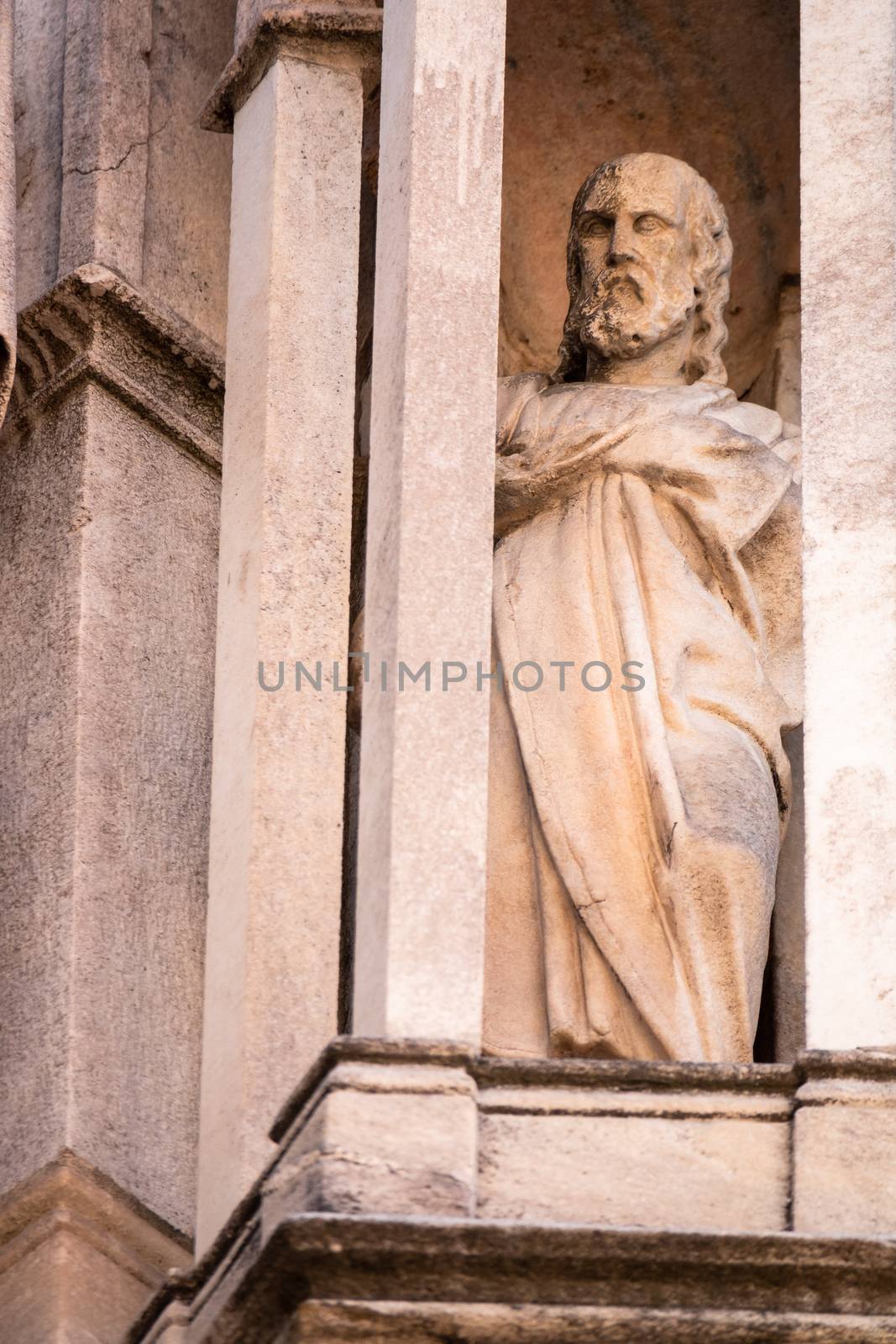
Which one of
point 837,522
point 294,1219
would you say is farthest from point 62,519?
point 294,1219

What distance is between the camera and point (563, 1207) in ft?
23.9

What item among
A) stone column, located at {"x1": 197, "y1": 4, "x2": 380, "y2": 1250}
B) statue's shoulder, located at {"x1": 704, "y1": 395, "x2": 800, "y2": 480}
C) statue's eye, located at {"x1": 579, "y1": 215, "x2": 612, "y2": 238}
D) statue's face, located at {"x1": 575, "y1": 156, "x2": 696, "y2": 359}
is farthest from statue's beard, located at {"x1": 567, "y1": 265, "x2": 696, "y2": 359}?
stone column, located at {"x1": 197, "y1": 4, "x2": 380, "y2": 1250}

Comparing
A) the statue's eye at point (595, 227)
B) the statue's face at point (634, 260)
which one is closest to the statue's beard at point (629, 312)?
the statue's face at point (634, 260)

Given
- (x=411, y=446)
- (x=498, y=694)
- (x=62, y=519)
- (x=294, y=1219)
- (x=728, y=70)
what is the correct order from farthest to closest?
(x=728, y=70), (x=62, y=519), (x=498, y=694), (x=411, y=446), (x=294, y=1219)

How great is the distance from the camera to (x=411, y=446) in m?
8.09

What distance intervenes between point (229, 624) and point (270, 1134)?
1320 millimetres

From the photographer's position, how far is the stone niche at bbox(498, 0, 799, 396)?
10539mm

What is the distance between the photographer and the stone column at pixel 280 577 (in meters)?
8.08

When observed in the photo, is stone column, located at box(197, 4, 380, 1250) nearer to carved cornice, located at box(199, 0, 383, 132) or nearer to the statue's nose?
carved cornice, located at box(199, 0, 383, 132)

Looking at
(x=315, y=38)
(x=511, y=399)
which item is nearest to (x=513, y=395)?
(x=511, y=399)

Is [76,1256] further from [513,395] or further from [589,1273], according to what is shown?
[513,395]

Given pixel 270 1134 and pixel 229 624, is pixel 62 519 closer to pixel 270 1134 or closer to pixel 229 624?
pixel 229 624

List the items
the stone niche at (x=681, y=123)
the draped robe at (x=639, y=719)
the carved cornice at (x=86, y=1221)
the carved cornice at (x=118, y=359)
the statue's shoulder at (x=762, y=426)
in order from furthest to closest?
1. the stone niche at (x=681, y=123)
2. the carved cornice at (x=118, y=359)
3. the statue's shoulder at (x=762, y=426)
4. the carved cornice at (x=86, y=1221)
5. the draped robe at (x=639, y=719)

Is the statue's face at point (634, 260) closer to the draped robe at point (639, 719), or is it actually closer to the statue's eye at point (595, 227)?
the statue's eye at point (595, 227)
